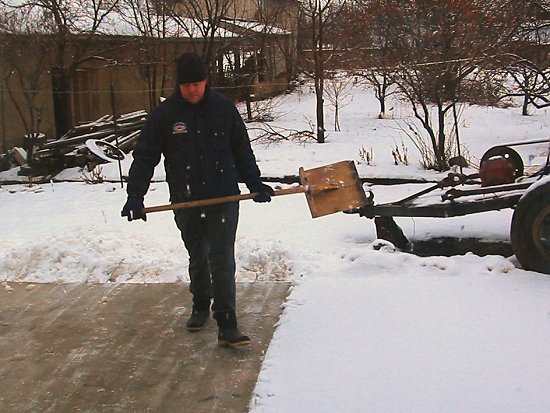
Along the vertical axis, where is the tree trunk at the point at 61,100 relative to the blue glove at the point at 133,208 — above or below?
above

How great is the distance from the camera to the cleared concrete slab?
3488 mm

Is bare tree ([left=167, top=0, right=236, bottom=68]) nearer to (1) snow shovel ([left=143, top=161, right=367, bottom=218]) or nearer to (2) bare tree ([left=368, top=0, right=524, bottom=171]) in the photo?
(2) bare tree ([left=368, top=0, right=524, bottom=171])

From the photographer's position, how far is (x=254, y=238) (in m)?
6.62

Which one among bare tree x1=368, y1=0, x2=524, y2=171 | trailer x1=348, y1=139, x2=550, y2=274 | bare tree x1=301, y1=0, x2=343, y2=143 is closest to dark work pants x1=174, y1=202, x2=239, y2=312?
trailer x1=348, y1=139, x2=550, y2=274

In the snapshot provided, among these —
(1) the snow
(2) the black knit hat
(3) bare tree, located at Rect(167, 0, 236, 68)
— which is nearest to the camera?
(1) the snow

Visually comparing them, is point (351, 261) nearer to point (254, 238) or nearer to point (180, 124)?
point (254, 238)

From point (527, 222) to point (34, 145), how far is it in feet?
36.3

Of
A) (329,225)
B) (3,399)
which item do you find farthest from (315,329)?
(329,225)

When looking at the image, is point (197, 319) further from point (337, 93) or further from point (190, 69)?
point (337, 93)

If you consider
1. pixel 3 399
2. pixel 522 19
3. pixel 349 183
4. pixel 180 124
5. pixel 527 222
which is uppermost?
pixel 522 19

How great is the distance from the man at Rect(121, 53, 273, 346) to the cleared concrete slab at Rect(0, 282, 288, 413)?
1.02 ft

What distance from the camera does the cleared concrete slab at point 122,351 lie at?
11.4 feet

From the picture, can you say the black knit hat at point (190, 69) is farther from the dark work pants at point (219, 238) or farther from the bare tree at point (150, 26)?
the bare tree at point (150, 26)

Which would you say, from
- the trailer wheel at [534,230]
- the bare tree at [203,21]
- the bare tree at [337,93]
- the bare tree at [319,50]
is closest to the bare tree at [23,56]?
the bare tree at [203,21]
